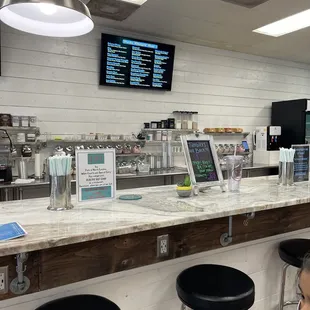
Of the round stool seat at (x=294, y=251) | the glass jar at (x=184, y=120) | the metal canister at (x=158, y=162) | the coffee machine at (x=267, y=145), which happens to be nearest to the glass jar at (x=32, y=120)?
the metal canister at (x=158, y=162)

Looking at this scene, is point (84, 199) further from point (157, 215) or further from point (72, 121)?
point (72, 121)

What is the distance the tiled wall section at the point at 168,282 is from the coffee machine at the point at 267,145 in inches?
115

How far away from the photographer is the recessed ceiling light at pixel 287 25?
154 inches

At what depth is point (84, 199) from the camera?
5.59 feet

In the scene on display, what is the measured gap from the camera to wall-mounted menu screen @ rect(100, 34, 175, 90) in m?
4.20

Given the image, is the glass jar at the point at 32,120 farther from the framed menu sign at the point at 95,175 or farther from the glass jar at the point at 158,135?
the framed menu sign at the point at 95,175

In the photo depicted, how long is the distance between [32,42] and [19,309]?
3344mm

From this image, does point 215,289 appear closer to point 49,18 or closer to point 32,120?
point 49,18

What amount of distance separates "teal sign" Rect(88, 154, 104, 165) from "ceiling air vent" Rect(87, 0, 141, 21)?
7.35 feet

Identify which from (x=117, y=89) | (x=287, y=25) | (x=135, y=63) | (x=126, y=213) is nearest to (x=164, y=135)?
(x=117, y=89)

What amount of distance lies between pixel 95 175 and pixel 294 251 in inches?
54.8

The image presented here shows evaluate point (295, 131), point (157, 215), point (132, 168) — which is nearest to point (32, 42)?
point (132, 168)

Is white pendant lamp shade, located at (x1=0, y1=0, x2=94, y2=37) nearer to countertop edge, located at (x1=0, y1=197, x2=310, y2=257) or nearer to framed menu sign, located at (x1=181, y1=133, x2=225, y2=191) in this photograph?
framed menu sign, located at (x1=181, y1=133, x2=225, y2=191)

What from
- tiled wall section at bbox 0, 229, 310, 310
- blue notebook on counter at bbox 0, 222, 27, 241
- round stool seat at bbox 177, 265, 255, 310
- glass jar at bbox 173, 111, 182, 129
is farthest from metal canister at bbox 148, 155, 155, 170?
blue notebook on counter at bbox 0, 222, 27, 241
